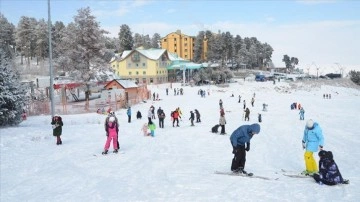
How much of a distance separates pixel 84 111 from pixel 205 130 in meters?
15.9

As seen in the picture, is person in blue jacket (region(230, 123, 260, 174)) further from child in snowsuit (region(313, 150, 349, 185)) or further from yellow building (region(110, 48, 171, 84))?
yellow building (region(110, 48, 171, 84))

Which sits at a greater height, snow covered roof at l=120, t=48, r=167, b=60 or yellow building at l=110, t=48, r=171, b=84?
snow covered roof at l=120, t=48, r=167, b=60

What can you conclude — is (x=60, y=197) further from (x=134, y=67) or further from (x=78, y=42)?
(x=134, y=67)

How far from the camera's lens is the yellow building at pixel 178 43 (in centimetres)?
12469

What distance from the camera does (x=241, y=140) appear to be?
9.82 m

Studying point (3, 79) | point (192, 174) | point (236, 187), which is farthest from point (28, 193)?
point (3, 79)

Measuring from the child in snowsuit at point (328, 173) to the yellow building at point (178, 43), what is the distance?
385ft

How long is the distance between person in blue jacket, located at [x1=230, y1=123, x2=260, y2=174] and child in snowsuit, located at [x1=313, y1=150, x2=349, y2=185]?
178cm

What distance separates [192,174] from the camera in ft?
34.6

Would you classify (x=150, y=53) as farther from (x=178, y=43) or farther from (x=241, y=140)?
(x=241, y=140)

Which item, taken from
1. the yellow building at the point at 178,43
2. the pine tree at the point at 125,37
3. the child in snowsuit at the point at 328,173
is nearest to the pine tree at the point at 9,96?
the child in snowsuit at the point at 328,173

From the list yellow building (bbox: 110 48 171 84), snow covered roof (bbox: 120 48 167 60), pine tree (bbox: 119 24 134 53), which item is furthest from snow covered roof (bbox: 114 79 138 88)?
pine tree (bbox: 119 24 134 53)

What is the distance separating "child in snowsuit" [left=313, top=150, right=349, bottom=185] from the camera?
8.92 m

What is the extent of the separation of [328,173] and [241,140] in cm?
227
